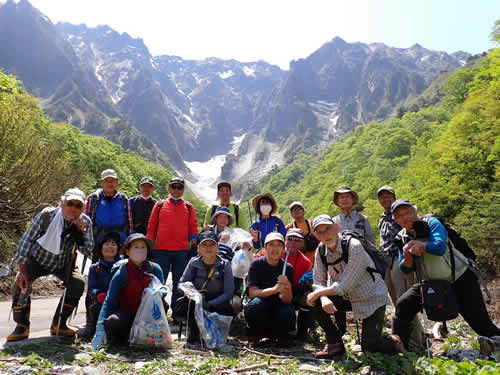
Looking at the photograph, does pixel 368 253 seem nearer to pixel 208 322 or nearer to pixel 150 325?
pixel 208 322

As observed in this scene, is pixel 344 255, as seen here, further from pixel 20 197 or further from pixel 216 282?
pixel 20 197

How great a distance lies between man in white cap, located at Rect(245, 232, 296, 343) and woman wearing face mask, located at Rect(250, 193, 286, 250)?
1.58 metres

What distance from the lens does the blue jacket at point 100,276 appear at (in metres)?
5.05

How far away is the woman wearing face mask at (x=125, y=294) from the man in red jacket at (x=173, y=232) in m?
0.99

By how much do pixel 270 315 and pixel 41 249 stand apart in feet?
10.2

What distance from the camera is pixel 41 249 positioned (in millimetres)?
4375

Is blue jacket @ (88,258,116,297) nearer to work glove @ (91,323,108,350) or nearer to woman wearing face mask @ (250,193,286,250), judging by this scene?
work glove @ (91,323,108,350)

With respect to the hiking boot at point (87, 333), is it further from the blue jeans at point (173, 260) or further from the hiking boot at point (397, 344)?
the hiking boot at point (397, 344)

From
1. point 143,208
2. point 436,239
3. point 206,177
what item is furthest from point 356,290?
point 206,177

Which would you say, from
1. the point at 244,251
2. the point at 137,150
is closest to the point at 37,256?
the point at 244,251

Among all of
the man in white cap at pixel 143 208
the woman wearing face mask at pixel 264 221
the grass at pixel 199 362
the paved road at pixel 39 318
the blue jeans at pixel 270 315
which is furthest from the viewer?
the man in white cap at pixel 143 208

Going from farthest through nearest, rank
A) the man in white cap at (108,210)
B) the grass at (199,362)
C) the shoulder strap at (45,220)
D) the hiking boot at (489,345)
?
1. the man in white cap at (108,210)
2. the shoulder strap at (45,220)
3. the hiking boot at (489,345)
4. the grass at (199,362)

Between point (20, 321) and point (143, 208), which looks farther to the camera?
point (143, 208)

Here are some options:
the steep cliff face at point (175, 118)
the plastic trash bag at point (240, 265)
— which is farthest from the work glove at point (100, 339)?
the steep cliff face at point (175, 118)
